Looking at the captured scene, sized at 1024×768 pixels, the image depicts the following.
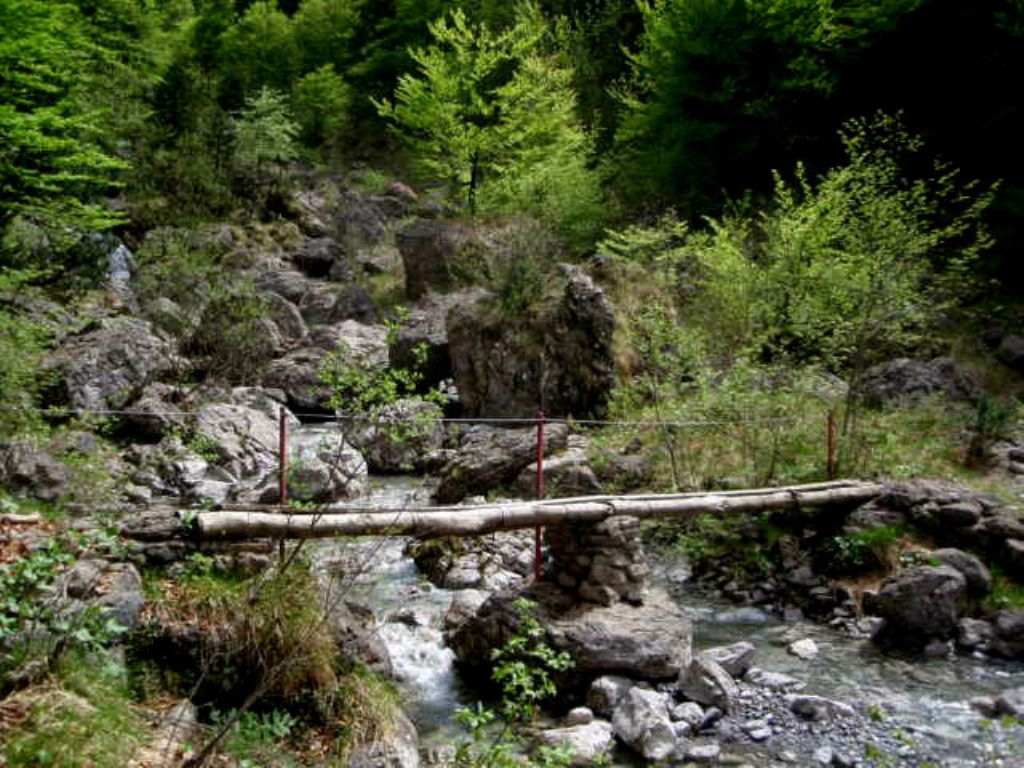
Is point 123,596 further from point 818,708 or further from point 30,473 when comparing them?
point 818,708

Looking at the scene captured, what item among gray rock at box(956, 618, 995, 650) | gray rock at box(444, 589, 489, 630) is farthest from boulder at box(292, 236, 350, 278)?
gray rock at box(956, 618, 995, 650)

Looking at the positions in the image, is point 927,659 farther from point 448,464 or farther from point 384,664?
point 448,464

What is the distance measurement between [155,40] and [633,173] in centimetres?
1980

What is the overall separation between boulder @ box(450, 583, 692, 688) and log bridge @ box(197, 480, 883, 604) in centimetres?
20

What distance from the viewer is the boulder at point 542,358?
15008 millimetres

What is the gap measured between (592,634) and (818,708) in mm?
1990

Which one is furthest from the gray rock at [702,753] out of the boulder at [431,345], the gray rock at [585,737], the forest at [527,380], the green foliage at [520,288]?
the boulder at [431,345]

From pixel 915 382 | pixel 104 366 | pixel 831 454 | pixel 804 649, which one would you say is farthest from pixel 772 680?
pixel 104 366

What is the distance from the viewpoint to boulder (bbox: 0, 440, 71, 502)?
24.9ft

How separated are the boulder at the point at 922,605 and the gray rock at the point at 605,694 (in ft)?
10.3

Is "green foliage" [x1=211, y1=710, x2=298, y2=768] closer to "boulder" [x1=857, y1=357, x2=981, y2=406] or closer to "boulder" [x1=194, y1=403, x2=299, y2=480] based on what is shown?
"boulder" [x1=194, y1=403, x2=299, y2=480]

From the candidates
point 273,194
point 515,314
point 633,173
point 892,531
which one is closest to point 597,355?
point 515,314

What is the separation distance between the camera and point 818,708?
6688 mm

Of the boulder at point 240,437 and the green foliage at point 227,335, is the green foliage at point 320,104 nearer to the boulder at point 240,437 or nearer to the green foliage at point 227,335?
the green foliage at point 227,335
